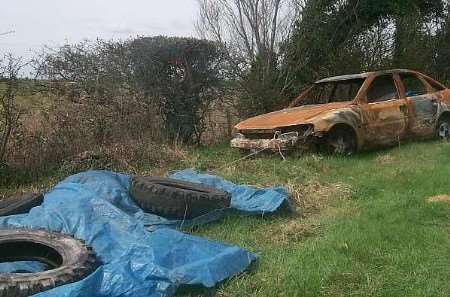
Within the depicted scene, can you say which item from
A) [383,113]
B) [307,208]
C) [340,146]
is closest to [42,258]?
[307,208]

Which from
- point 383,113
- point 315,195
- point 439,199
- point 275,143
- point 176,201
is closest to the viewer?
point 176,201

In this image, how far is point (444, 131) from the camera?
11.0 m

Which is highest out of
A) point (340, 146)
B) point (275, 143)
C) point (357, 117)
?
point (357, 117)

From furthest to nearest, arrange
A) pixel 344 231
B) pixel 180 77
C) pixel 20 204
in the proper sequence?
pixel 180 77 < pixel 20 204 < pixel 344 231

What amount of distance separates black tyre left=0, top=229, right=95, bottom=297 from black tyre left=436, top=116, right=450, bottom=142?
8.51m

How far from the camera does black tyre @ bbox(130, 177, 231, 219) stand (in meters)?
5.43

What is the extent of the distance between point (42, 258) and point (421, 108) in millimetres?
7955

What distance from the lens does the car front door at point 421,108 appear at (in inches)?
Result: 402

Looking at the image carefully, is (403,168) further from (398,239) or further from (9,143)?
(9,143)

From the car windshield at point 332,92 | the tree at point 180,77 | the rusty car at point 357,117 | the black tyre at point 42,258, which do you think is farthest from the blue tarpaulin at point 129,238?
the car windshield at point 332,92

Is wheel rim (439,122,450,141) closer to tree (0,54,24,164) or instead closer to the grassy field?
the grassy field

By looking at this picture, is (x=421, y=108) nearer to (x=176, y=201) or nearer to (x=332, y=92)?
(x=332, y=92)

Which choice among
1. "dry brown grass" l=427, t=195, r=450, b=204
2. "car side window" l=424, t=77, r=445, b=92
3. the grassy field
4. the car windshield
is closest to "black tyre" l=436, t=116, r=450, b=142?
"car side window" l=424, t=77, r=445, b=92

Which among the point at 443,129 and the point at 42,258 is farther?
the point at 443,129
